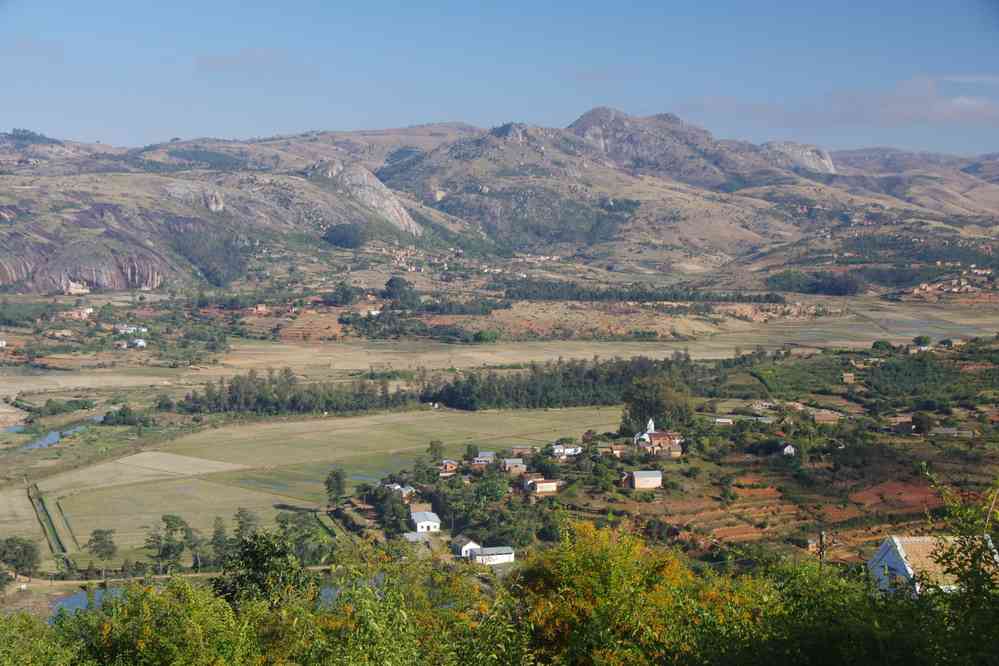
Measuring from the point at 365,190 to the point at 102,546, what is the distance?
13291 cm

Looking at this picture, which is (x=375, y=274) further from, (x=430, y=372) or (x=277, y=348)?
(x=430, y=372)

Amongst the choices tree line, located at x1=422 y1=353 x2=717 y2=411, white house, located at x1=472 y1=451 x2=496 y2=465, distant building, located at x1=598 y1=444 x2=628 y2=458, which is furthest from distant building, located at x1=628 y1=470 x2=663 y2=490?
tree line, located at x1=422 y1=353 x2=717 y2=411

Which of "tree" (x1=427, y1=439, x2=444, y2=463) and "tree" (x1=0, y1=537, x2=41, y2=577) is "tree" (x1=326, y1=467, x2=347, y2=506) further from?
"tree" (x1=0, y1=537, x2=41, y2=577)

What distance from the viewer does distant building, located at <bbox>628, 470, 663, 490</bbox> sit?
115 ft

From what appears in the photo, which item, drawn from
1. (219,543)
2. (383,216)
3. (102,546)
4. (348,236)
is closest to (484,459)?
(219,543)

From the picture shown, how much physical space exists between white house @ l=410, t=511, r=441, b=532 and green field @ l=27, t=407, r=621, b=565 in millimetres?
5334

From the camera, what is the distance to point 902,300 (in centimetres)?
9638

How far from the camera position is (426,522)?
110 ft

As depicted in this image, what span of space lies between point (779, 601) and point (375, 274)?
10272cm

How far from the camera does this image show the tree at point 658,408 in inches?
1854

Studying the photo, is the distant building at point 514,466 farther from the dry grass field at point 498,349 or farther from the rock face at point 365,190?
the rock face at point 365,190

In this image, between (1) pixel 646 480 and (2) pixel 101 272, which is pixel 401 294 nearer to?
(2) pixel 101 272

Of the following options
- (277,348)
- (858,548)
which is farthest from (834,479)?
(277,348)

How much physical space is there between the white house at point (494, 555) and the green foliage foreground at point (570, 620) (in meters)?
12.1
